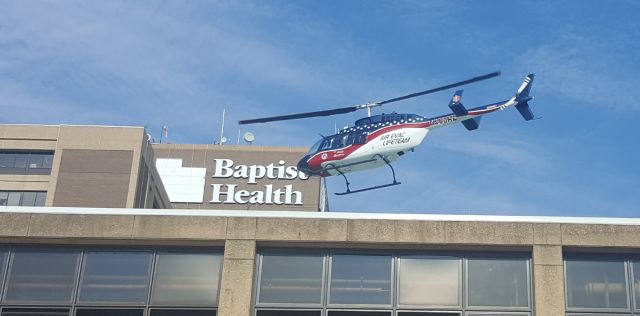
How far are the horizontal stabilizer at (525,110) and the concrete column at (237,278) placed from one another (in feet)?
114

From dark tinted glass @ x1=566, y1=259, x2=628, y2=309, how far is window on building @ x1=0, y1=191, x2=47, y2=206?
51.7 metres

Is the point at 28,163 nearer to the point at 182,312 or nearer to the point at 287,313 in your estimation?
the point at 182,312

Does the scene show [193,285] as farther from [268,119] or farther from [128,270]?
[268,119]

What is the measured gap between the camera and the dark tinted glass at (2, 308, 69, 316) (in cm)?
2009

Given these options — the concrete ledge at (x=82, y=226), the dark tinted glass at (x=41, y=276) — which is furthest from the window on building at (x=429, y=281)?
the dark tinted glass at (x=41, y=276)

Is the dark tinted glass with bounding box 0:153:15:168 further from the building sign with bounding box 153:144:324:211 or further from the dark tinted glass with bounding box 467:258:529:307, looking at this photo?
the dark tinted glass with bounding box 467:258:529:307

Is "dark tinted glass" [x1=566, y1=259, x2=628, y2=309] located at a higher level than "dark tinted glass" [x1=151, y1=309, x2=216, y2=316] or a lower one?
higher

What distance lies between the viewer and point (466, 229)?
20109 mm

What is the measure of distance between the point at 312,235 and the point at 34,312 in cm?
571

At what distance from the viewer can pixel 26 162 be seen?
6906cm

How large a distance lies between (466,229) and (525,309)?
6.27 ft

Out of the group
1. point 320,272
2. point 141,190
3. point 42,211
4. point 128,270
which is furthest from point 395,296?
point 141,190

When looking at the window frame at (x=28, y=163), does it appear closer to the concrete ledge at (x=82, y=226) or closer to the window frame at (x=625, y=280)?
the concrete ledge at (x=82, y=226)

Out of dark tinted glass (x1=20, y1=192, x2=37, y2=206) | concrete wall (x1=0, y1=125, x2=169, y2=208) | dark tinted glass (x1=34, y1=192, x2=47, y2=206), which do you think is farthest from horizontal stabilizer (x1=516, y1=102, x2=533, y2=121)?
dark tinted glass (x1=20, y1=192, x2=37, y2=206)
